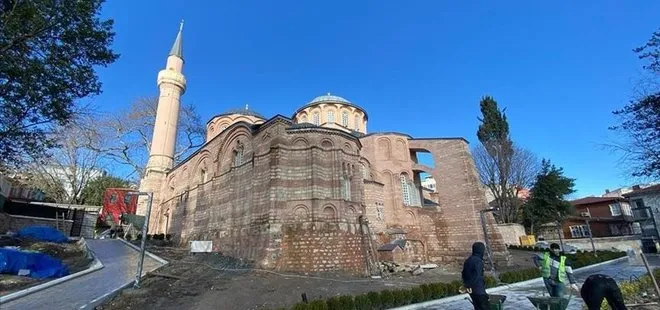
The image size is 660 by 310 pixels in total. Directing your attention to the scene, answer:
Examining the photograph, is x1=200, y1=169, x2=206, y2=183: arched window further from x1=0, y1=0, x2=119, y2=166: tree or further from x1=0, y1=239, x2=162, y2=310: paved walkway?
x1=0, y1=0, x2=119, y2=166: tree

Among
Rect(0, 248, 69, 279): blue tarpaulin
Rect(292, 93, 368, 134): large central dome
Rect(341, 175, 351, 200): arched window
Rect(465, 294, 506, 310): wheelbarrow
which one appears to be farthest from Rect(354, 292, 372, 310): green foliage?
Rect(292, 93, 368, 134): large central dome

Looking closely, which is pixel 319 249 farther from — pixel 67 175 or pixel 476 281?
pixel 67 175

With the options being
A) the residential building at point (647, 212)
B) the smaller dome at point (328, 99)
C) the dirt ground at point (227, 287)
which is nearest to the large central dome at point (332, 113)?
the smaller dome at point (328, 99)

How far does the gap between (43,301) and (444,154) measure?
22600mm

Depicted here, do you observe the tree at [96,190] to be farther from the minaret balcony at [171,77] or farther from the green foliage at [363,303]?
the green foliage at [363,303]

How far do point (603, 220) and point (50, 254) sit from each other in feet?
149

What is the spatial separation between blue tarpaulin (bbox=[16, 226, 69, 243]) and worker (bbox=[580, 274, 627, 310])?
71.1 ft

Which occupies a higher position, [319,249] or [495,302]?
[319,249]

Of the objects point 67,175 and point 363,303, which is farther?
point 67,175

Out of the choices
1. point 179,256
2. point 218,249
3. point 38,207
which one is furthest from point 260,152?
point 38,207

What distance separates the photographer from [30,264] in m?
10.4

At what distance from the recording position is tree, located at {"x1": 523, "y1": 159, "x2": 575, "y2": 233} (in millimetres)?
28156

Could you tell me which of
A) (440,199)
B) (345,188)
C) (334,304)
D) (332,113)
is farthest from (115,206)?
(334,304)

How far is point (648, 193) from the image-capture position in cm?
3156
